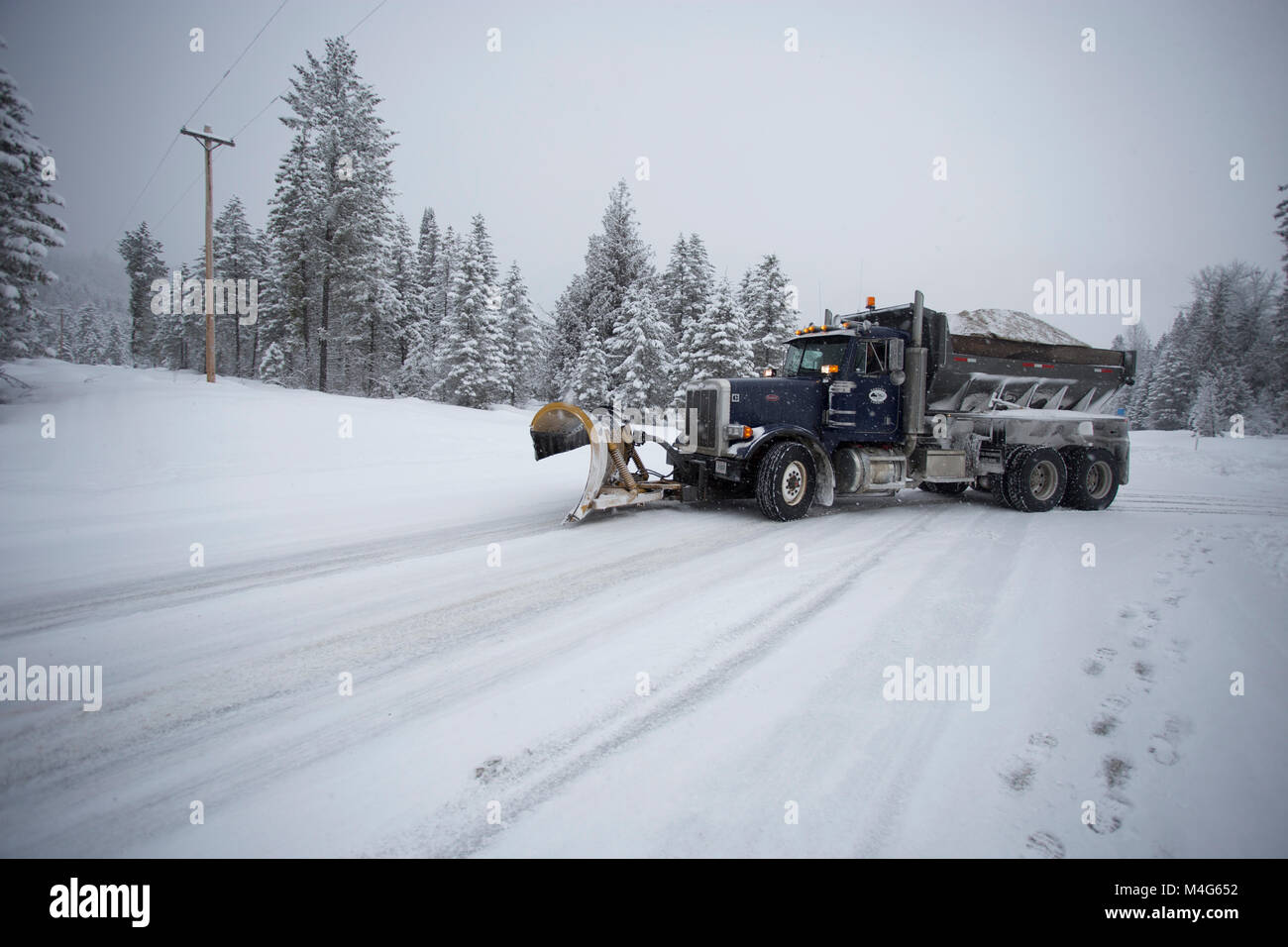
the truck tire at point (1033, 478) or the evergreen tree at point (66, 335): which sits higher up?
the evergreen tree at point (66, 335)

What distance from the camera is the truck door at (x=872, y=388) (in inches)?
368

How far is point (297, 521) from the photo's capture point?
7898 millimetres

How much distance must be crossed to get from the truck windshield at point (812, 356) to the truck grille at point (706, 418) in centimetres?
174

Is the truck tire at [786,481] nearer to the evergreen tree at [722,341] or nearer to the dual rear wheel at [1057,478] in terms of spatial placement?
the dual rear wheel at [1057,478]

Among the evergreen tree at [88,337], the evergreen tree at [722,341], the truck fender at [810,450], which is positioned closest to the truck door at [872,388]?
the truck fender at [810,450]
